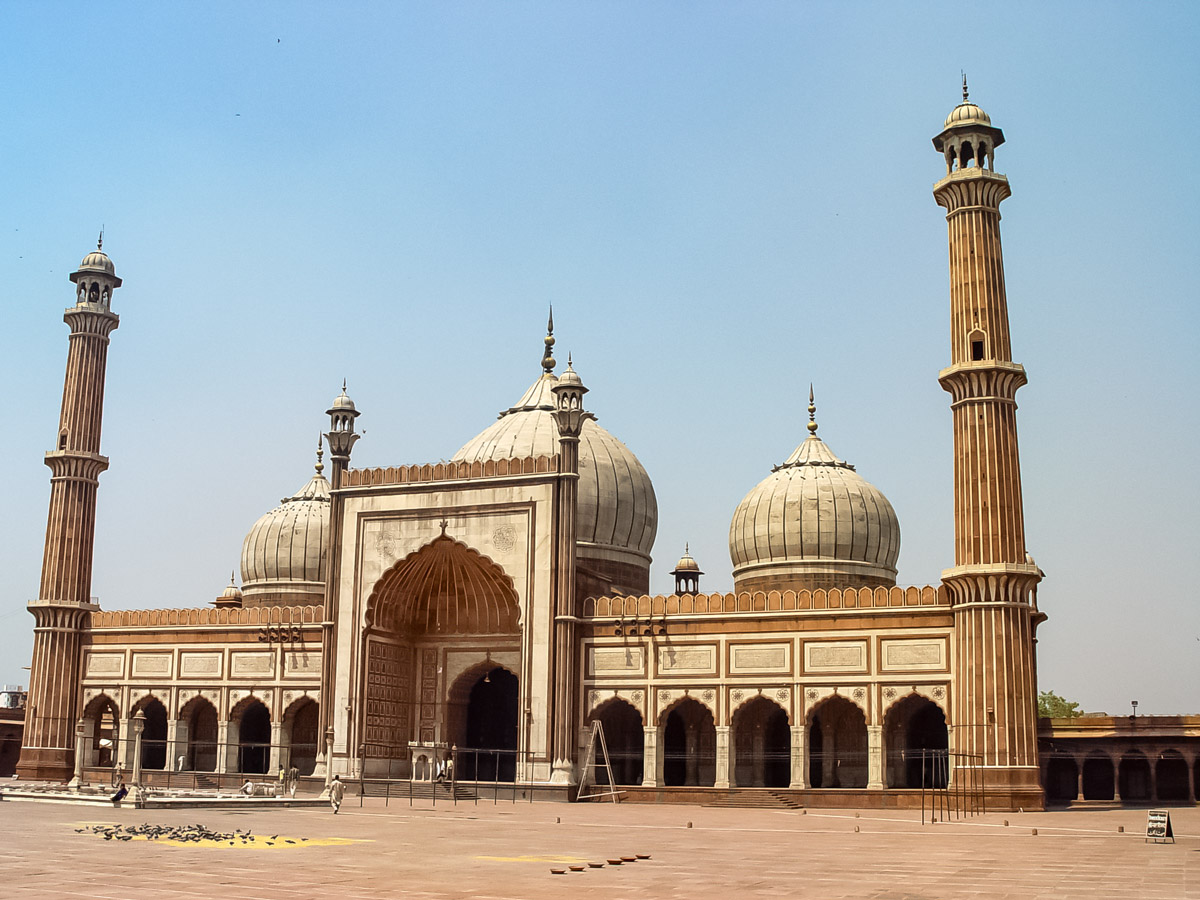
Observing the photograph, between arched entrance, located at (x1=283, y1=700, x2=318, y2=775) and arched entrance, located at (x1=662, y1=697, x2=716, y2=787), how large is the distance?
371 inches

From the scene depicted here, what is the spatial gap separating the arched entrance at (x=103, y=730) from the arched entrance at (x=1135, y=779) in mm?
25405

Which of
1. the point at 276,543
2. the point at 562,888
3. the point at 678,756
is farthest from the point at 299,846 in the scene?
the point at 276,543

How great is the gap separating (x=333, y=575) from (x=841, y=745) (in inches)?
510

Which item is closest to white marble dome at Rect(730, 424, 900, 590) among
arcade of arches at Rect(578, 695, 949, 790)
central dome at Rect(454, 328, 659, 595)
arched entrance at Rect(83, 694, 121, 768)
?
central dome at Rect(454, 328, 659, 595)

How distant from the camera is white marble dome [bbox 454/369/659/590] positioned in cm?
3522

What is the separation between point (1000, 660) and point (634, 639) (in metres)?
8.17

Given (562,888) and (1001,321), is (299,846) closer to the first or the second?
Result: (562,888)

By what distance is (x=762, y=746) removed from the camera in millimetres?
30656

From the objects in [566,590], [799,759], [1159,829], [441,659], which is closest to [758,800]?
[799,759]

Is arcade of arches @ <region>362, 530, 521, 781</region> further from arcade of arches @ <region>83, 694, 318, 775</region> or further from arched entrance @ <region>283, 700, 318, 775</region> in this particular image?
arched entrance @ <region>283, 700, 318, 775</region>

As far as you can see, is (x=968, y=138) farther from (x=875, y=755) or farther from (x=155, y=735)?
(x=155, y=735)

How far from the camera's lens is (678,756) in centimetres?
3116

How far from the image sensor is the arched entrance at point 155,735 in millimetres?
36688

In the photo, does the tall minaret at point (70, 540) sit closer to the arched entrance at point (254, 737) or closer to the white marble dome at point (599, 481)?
the arched entrance at point (254, 737)
